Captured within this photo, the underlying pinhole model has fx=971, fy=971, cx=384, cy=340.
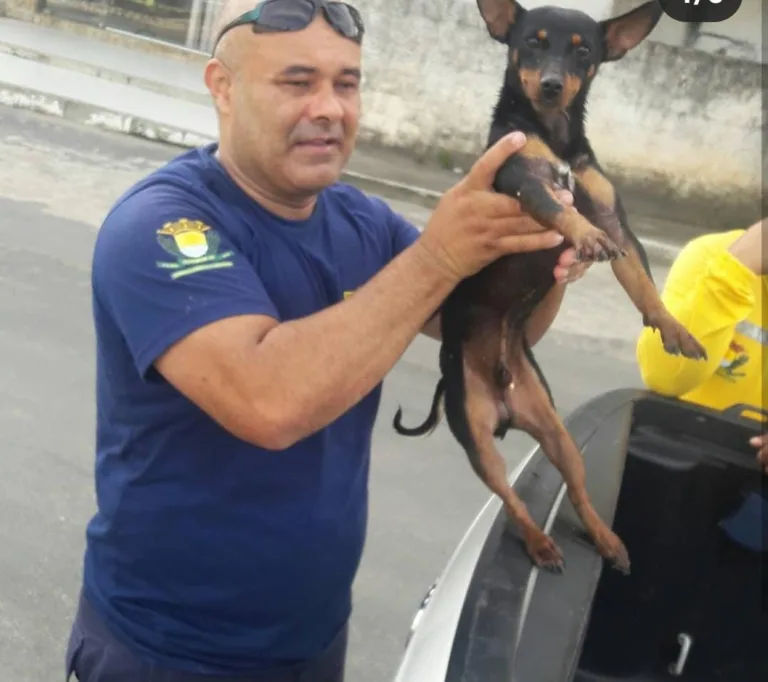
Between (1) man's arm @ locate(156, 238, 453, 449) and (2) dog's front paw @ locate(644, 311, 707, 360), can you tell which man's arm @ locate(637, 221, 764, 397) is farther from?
(1) man's arm @ locate(156, 238, 453, 449)

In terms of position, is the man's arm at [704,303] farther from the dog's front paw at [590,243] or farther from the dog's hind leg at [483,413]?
the dog's front paw at [590,243]

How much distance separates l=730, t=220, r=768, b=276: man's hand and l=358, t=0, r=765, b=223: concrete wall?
660 centimetres

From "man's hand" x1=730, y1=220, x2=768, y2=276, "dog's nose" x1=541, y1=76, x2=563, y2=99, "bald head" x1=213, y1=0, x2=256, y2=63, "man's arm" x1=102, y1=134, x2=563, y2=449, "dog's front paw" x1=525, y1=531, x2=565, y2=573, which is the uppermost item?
"dog's nose" x1=541, y1=76, x2=563, y2=99

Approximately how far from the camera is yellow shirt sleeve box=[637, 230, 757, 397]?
6.24 feet

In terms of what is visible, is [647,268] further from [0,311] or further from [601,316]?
[601,316]

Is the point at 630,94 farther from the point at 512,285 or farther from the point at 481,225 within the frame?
the point at 481,225

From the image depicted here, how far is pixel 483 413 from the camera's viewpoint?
1624 mm

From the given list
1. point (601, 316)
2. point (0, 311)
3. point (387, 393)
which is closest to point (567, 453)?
point (387, 393)

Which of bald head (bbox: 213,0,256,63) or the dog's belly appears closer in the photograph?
the dog's belly

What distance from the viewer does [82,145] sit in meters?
9.99

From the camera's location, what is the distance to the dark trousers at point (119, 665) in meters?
1.68

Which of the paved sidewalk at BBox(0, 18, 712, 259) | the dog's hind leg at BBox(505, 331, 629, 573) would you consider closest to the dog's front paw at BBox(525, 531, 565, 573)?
the dog's hind leg at BBox(505, 331, 629, 573)

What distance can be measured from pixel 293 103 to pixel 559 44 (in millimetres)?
434

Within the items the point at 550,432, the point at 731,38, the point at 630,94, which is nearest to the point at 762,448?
the point at 550,432
